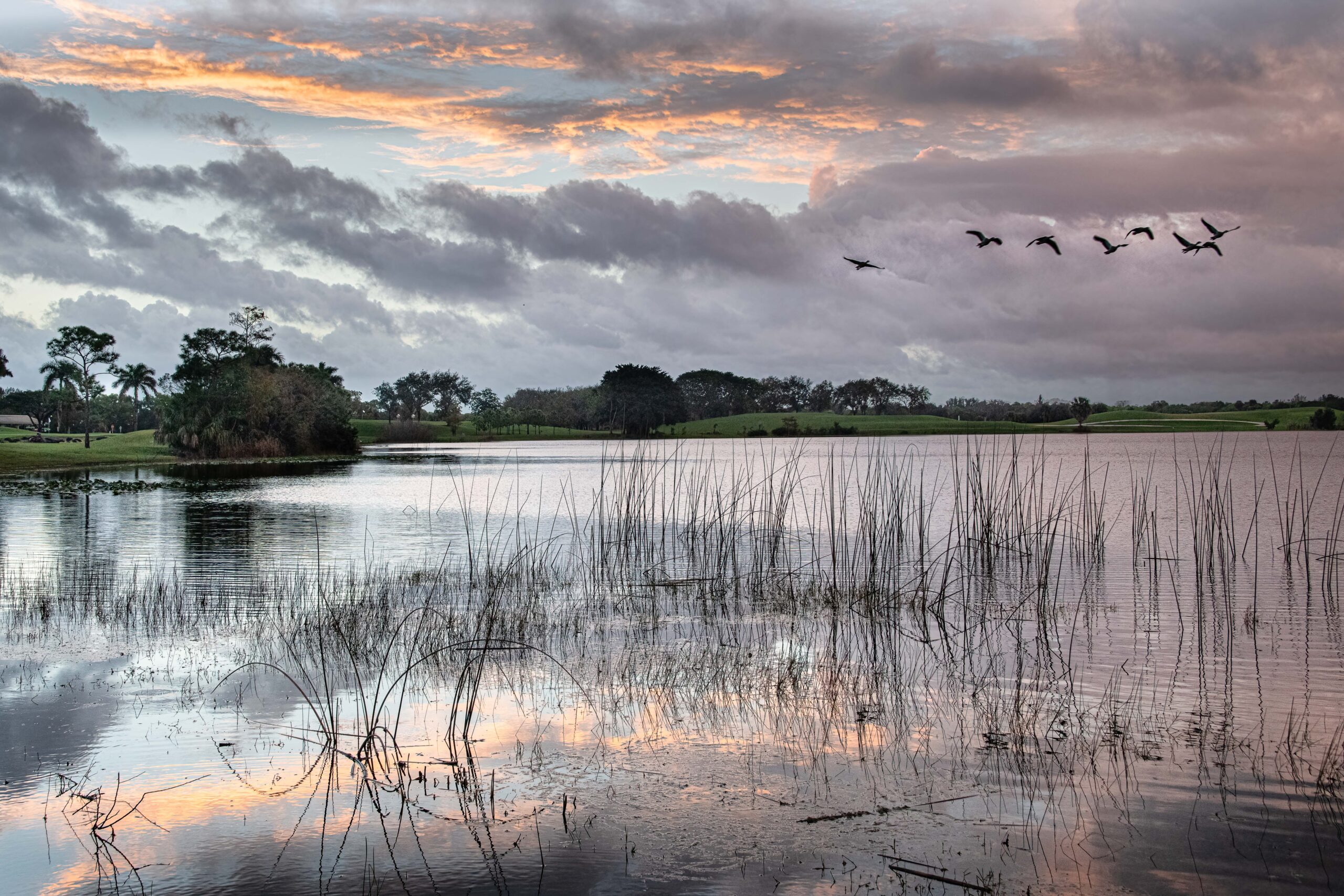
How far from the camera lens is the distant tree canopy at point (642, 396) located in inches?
5084

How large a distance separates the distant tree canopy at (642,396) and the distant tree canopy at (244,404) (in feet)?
195

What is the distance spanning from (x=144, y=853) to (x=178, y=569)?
13473 millimetres

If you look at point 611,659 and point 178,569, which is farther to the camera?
point 178,569

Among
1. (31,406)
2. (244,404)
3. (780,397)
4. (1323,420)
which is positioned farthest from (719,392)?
(244,404)

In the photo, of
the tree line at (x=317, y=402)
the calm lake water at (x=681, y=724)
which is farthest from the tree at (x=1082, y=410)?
the calm lake water at (x=681, y=724)

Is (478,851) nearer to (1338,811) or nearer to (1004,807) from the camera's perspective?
(1004,807)

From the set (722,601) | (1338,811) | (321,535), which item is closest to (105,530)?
(321,535)

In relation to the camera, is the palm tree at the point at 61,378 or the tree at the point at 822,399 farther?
the tree at the point at 822,399

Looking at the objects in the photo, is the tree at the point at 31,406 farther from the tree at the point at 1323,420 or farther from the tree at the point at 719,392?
the tree at the point at 1323,420

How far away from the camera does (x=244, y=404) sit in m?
64.1

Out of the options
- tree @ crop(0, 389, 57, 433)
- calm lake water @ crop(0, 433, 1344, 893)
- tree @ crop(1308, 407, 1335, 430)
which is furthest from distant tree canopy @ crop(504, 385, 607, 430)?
calm lake water @ crop(0, 433, 1344, 893)

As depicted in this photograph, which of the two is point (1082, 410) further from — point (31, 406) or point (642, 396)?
point (31, 406)

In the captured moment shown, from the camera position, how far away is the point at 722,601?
46.4 ft

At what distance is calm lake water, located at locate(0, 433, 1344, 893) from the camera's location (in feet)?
16.9
